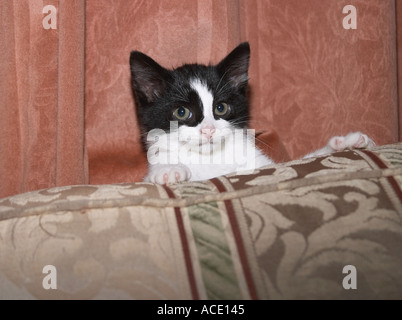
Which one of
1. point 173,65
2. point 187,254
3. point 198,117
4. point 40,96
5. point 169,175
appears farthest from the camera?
point 173,65

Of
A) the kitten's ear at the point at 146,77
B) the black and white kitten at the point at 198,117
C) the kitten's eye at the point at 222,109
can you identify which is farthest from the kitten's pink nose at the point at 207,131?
the kitten's ear at the point at 146,77

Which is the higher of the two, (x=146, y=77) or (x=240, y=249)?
(x=146, y=77)

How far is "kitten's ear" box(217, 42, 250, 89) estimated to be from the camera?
146cm

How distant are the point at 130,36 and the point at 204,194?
983 mm

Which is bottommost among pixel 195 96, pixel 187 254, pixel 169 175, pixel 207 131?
pixel 187 254

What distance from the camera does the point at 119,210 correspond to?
0.83 metres

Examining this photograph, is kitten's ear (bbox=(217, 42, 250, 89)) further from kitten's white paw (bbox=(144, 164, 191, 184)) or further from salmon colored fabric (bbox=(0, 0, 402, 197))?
kitten's white paw (bbox=(144, 164, 191, 184))

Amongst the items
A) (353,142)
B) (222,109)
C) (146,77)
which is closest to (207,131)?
(222,109)

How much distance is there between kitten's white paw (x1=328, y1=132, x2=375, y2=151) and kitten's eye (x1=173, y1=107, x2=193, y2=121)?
51 centimetres

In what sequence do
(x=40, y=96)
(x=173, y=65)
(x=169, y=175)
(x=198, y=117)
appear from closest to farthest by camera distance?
(x=169, y=175)
(x=198, y=117)
(x=40, y=96)
(x=173, y=65)

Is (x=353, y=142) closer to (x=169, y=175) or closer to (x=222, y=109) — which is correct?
(x=222, y=109)

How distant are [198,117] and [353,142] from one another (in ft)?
1.73

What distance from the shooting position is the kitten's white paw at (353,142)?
1217mm

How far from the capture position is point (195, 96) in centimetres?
140
